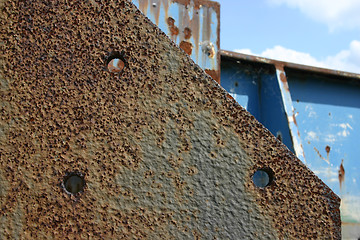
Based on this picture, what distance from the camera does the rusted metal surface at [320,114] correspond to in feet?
6.77

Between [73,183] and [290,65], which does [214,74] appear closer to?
[290,65]

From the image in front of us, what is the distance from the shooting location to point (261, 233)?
688 mm

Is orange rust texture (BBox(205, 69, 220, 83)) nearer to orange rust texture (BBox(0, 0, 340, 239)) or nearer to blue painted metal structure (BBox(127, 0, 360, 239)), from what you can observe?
blue painted metal structure (BBox(127, 0, 360, 239))

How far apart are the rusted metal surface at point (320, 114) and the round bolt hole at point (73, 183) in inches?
57.7

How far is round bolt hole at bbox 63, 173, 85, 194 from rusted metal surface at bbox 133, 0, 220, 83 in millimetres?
956

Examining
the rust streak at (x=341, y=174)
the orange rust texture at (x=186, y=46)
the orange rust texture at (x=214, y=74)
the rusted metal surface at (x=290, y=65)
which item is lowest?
the rust streak at (x=341, y=174)

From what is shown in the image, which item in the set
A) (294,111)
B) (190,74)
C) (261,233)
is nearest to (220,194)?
(261,233)

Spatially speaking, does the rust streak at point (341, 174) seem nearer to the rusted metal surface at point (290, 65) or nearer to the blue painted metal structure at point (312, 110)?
the blue painted metal structure at point (312, 110)

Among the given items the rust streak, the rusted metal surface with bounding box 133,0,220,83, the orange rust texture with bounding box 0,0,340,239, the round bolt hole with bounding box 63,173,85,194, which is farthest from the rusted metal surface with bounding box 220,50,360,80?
the round bolt hole with bounding box 63,173,85,194

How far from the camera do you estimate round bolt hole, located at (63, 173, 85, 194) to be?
0.68 m

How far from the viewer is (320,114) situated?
2236mm

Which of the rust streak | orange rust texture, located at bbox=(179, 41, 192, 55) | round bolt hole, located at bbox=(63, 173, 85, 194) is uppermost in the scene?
orange rust texture, located at bbox=(179, 41, 192, 55)

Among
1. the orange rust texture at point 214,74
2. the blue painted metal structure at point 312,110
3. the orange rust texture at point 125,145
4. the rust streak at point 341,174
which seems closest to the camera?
the orange rust texture at point 125,145

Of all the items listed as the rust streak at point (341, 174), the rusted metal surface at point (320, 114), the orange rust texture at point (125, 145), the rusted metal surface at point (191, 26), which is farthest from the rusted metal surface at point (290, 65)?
the orange rust texture at point (125, 145)
